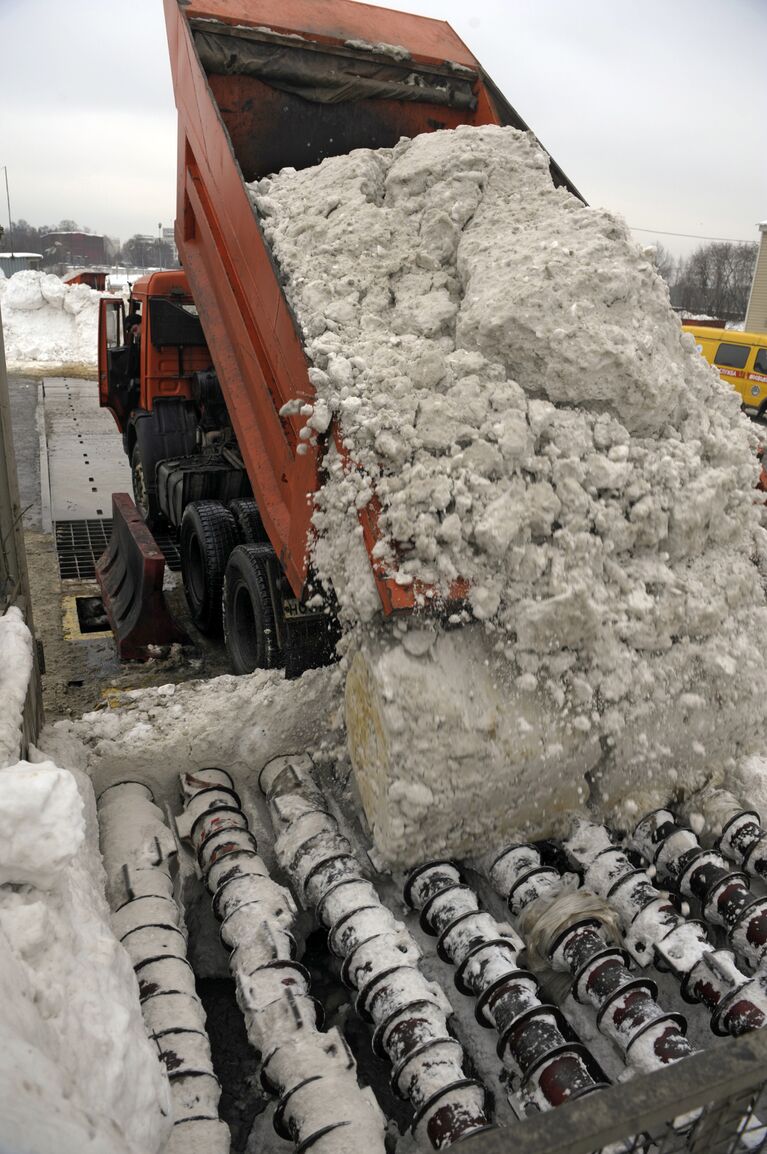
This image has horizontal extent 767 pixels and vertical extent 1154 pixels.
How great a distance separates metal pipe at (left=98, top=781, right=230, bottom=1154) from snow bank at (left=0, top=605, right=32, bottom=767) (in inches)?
21.2

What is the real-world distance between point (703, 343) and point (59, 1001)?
16987 millimetres

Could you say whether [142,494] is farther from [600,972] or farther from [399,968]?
[600,972]

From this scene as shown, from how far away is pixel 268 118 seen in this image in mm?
4141

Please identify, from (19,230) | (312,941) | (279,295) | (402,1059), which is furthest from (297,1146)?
(19,230)

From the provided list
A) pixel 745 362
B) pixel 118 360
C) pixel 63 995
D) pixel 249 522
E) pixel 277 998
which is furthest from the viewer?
pixel 745 362

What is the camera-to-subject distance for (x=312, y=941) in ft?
8.82

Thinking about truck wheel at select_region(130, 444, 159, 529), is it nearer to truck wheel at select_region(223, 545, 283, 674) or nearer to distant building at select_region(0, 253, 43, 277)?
truck wheel at select_region(223, 545, 283, 674)

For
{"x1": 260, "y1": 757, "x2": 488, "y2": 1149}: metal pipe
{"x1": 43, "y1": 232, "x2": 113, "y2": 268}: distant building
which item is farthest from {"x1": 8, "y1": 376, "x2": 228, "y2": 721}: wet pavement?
{"x1": 43, "y1": 232, "x2": 113, "y2": 268}: distant building

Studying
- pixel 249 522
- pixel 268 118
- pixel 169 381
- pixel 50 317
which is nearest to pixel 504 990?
pixel 249 522

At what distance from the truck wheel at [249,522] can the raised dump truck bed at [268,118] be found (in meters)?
0.93

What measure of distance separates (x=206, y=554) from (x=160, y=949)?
118 inches

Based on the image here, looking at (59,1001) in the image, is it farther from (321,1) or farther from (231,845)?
(321,1)

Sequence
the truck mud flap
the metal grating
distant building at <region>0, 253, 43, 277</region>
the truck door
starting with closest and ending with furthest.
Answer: the truck mud flap, the metal grating, the truck door, distant building at <region>0, 253, 43, 277</region>

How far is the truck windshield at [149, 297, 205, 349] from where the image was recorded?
6.19m
